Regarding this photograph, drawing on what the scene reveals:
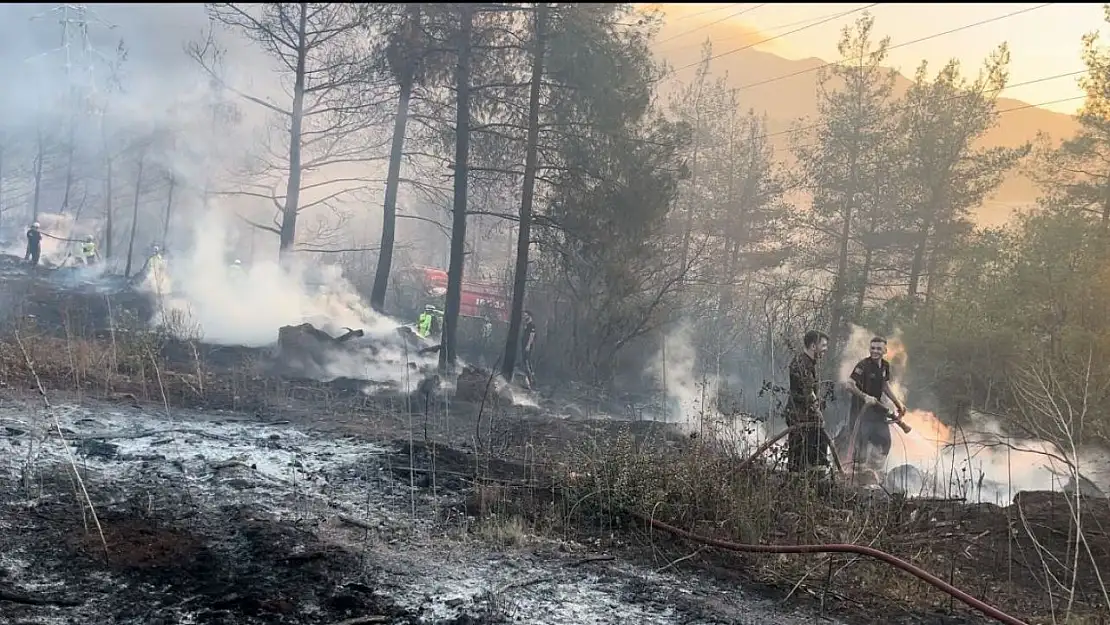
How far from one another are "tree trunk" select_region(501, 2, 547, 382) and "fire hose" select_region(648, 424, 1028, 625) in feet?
30.8

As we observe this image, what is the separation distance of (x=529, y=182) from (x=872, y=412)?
8.51m

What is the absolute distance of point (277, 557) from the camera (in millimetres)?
4375

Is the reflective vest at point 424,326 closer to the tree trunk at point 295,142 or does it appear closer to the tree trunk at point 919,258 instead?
the tree trunk at point 295,142

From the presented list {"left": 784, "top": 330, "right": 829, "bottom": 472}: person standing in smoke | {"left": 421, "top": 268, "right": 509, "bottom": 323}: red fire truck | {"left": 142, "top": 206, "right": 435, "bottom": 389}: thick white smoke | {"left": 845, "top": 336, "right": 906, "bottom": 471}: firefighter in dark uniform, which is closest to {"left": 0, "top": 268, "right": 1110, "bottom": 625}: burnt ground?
{"left": 784, "top": 330, "right": 829, "bottom": 472}: person standing in smoke

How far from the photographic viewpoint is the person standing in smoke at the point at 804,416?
6.11 m

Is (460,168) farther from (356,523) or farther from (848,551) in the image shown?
(848,551)

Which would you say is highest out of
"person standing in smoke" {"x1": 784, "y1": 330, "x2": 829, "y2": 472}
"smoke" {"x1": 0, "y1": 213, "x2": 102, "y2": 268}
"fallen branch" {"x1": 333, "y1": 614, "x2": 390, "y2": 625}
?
"smoke" {"x1": 0, "y1": 213, "x2": 102, "y2": 268}

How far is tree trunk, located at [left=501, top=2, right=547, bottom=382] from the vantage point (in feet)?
47.1

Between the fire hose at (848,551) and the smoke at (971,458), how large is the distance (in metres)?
1.77

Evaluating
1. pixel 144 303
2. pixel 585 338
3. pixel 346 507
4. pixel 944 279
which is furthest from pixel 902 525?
pixel 144 303

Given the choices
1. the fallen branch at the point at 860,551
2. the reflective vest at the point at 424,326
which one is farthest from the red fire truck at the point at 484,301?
the fallen branch at the point at 860,551

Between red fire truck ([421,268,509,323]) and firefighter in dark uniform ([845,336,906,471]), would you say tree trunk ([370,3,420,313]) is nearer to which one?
red fire truck ([421,268,509,323])

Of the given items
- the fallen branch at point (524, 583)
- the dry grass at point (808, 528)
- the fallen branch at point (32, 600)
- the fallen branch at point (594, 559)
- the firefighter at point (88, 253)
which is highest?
the firefighter at point (88, 253)

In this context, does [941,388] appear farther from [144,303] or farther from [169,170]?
[169,170]
